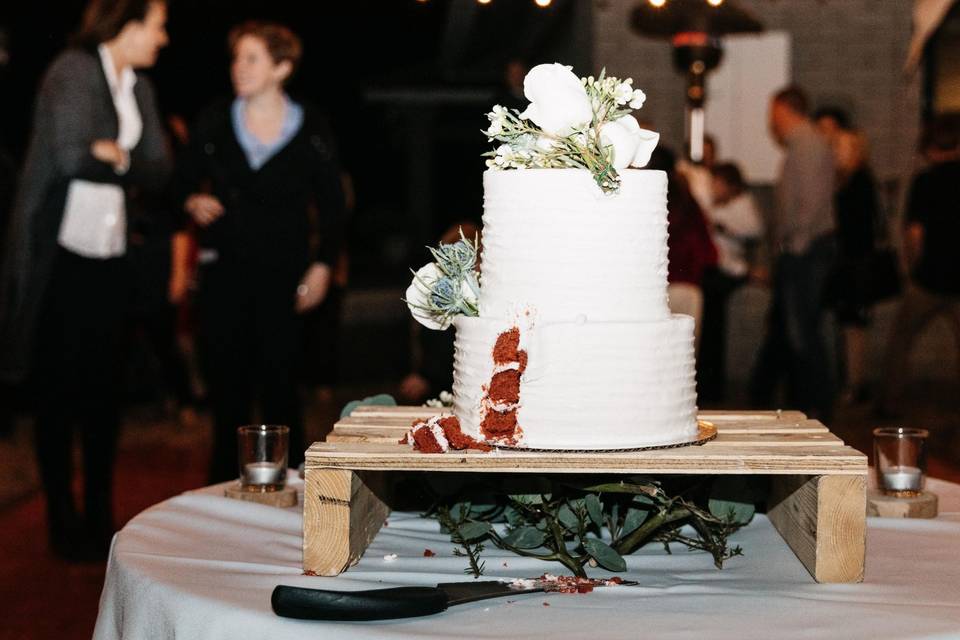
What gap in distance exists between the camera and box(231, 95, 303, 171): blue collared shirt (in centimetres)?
407

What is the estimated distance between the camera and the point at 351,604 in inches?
52.9

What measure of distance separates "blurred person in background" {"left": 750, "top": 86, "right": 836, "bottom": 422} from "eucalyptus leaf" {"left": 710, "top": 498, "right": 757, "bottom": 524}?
4.76m

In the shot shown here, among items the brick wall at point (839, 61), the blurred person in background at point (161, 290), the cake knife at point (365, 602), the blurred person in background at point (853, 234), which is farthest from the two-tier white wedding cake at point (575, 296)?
the brick wall at point (839, 61)

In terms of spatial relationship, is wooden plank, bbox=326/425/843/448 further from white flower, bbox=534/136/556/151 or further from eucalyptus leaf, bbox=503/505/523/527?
white flower, bbox=534/136/556/151

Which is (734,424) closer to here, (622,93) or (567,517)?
(567,517)

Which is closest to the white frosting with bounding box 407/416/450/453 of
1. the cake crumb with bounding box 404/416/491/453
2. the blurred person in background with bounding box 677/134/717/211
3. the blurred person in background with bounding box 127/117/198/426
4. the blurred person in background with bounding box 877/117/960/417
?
the cake crumb with bounding box 404/416/491/453

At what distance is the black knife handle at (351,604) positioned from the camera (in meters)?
1.33

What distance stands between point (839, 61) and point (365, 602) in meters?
8.84

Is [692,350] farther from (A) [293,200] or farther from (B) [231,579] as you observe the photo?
(A) [293,200]

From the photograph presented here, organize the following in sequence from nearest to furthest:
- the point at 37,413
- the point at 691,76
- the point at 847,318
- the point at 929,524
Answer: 1. the point at 929,524
2. the point at 37,413
3. the point at 847,318
4. the point at 691,76

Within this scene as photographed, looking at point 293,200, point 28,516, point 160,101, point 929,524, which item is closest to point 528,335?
point 929,524

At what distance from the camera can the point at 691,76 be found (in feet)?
29.1

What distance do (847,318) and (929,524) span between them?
6.04m

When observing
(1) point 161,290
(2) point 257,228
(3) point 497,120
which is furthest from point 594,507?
(1) point 161,290
